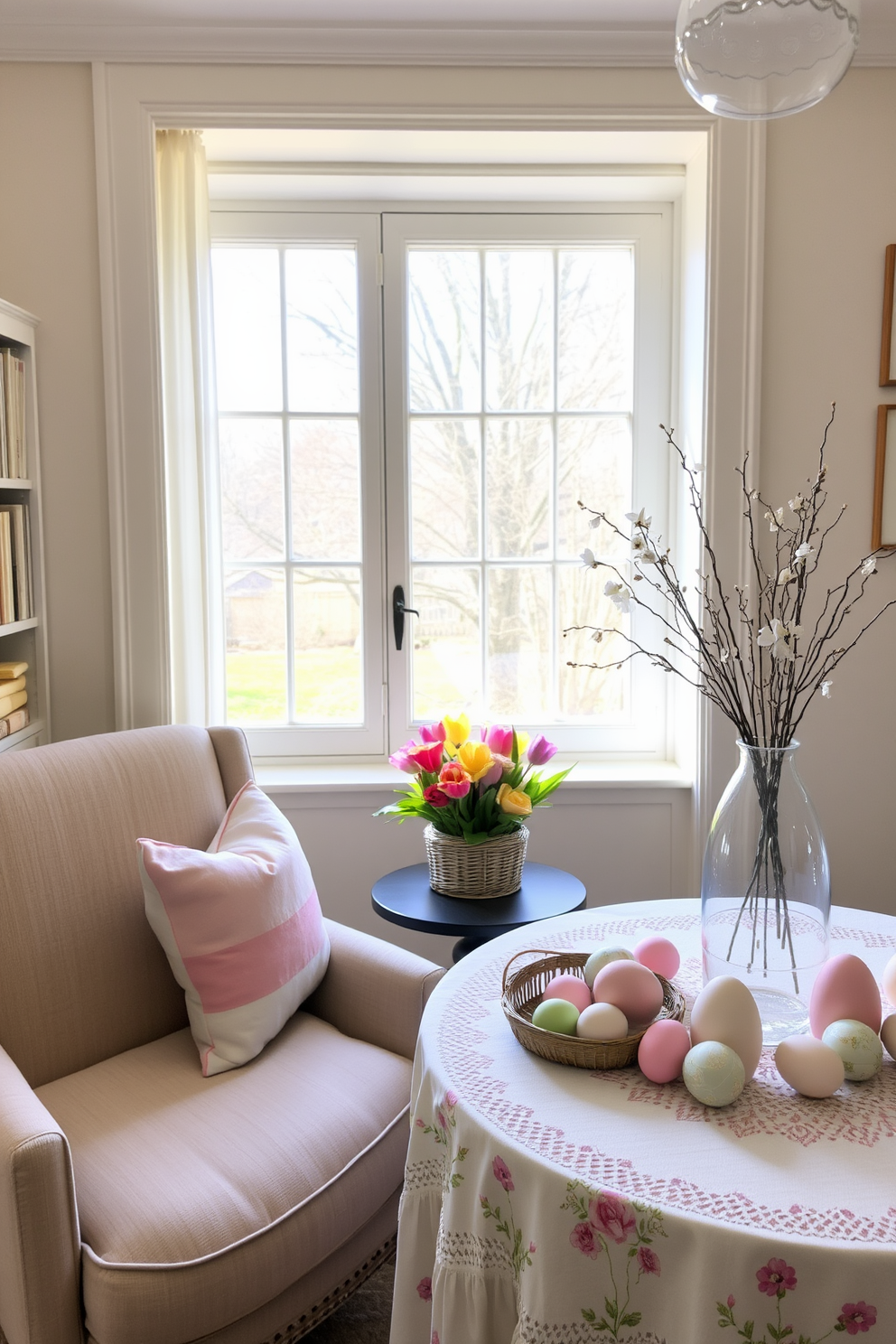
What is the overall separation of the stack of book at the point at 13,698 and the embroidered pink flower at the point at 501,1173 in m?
1.54

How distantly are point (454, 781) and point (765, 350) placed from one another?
4.43 feet

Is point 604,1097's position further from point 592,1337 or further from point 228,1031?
point 228,1031

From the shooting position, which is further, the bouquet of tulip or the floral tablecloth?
the bouquet of tulip

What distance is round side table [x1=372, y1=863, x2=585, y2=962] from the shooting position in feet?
6.18

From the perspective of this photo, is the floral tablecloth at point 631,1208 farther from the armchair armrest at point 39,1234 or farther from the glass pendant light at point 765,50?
the glass pendant light at point 765,50

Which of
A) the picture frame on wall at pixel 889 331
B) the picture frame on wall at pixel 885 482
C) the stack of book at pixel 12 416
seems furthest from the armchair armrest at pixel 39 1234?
the picture frame on wall at pixel 889 331

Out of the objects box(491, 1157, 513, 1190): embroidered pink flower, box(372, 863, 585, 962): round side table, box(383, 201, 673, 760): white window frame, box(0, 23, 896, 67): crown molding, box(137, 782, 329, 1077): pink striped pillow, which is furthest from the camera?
box(383, 201, 673, 760): white window frame

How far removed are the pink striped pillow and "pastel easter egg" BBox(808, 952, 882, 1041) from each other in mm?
885

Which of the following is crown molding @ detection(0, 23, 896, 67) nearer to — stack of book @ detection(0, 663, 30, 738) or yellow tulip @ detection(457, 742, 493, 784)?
stack of book @ detection(0, 663, 30, 738)

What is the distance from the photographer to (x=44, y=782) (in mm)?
1736

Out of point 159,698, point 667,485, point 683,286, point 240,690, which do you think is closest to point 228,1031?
point 159,698

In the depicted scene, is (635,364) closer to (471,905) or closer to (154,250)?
(154,250)

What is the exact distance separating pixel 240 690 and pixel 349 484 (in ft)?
2.10

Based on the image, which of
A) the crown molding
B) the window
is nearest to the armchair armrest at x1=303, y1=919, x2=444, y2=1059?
the window
